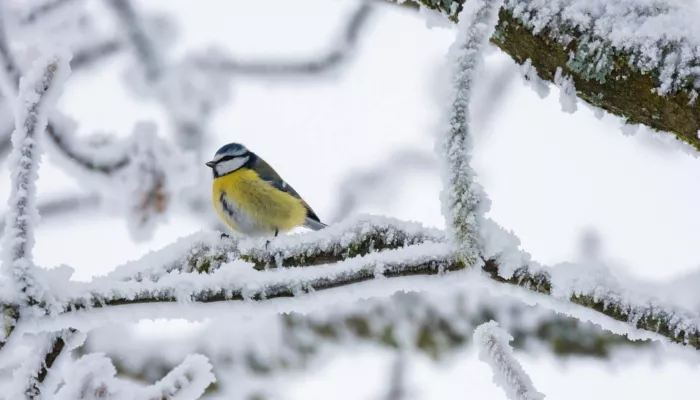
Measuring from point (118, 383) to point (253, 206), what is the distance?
204 centimetres

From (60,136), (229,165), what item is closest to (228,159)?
(229,165)

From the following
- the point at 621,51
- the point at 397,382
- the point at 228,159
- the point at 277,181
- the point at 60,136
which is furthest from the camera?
the point at 228,159

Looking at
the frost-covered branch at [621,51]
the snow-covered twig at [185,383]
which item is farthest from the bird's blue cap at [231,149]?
the snow-covered twig at [185,383]

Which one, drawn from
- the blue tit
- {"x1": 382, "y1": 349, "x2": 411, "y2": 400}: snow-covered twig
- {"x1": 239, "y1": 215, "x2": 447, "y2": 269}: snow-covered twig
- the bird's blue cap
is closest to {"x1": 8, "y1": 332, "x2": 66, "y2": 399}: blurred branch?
{"x1": 239, "y1": 215, "x2": 447, "y2": 269}: snow-covered twig

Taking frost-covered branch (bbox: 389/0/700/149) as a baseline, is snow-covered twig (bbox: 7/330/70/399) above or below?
below

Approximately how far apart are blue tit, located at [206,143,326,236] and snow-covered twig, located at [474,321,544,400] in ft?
7.36

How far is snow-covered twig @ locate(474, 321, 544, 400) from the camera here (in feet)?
3.14

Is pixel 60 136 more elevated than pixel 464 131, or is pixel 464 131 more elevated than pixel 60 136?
pixel 464 131

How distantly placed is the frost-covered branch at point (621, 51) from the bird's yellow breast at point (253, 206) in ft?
6.35

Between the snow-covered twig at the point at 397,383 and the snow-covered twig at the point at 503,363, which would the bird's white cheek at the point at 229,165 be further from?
the snow-covered twig at the point at 503,363

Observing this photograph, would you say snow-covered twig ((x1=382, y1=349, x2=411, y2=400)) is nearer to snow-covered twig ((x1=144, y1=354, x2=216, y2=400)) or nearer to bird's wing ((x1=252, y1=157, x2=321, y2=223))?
bird's wing ((x1=252, y1=157, x2=321, y2=223))

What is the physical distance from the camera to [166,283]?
1.20 m

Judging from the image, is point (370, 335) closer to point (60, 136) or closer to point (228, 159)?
point (60, 136)

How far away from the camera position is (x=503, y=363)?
39.3 inches
